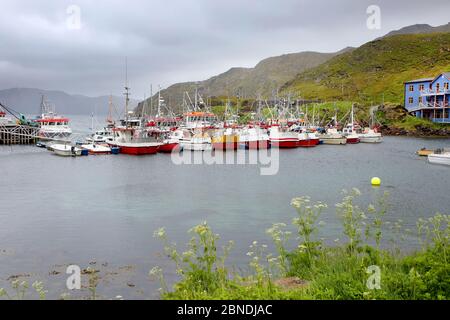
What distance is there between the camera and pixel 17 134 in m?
112

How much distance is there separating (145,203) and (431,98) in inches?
4441

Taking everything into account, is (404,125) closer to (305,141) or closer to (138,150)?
(305,141)

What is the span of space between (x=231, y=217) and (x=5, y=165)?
4864 centimetres

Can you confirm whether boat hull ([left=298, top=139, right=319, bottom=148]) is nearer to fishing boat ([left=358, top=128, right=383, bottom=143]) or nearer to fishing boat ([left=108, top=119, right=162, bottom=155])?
fishing boat ([left=358, top=128, right=383, bottom=143])

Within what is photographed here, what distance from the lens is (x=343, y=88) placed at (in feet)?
602

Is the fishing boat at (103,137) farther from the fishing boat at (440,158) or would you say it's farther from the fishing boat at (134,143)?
the fishing boat at (440,158)

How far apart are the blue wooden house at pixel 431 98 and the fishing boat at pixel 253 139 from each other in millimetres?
61101

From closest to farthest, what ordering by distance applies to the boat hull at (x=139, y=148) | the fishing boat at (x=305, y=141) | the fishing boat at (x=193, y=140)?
the boat hull at (x=139, y=148)
the fishing boat at (x=193, y=140)
the fishing boat at (x=305, y=141)

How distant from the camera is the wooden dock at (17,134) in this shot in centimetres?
10916

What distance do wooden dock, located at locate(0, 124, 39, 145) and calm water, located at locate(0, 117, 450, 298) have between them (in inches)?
1815

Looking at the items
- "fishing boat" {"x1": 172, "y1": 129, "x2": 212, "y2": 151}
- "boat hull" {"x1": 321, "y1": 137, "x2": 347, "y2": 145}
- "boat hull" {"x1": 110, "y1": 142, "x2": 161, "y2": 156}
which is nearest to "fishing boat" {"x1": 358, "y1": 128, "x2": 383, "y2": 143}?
"boat hull" {"x1": 321, "y1": 137, "x2": 347, "y2": 145}

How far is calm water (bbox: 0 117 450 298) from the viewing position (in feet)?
67.0

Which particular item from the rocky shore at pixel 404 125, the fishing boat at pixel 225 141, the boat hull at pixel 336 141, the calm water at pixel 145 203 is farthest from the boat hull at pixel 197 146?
the rocky shore at pixel 404 125

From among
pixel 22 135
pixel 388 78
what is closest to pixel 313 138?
pixel 22 135
